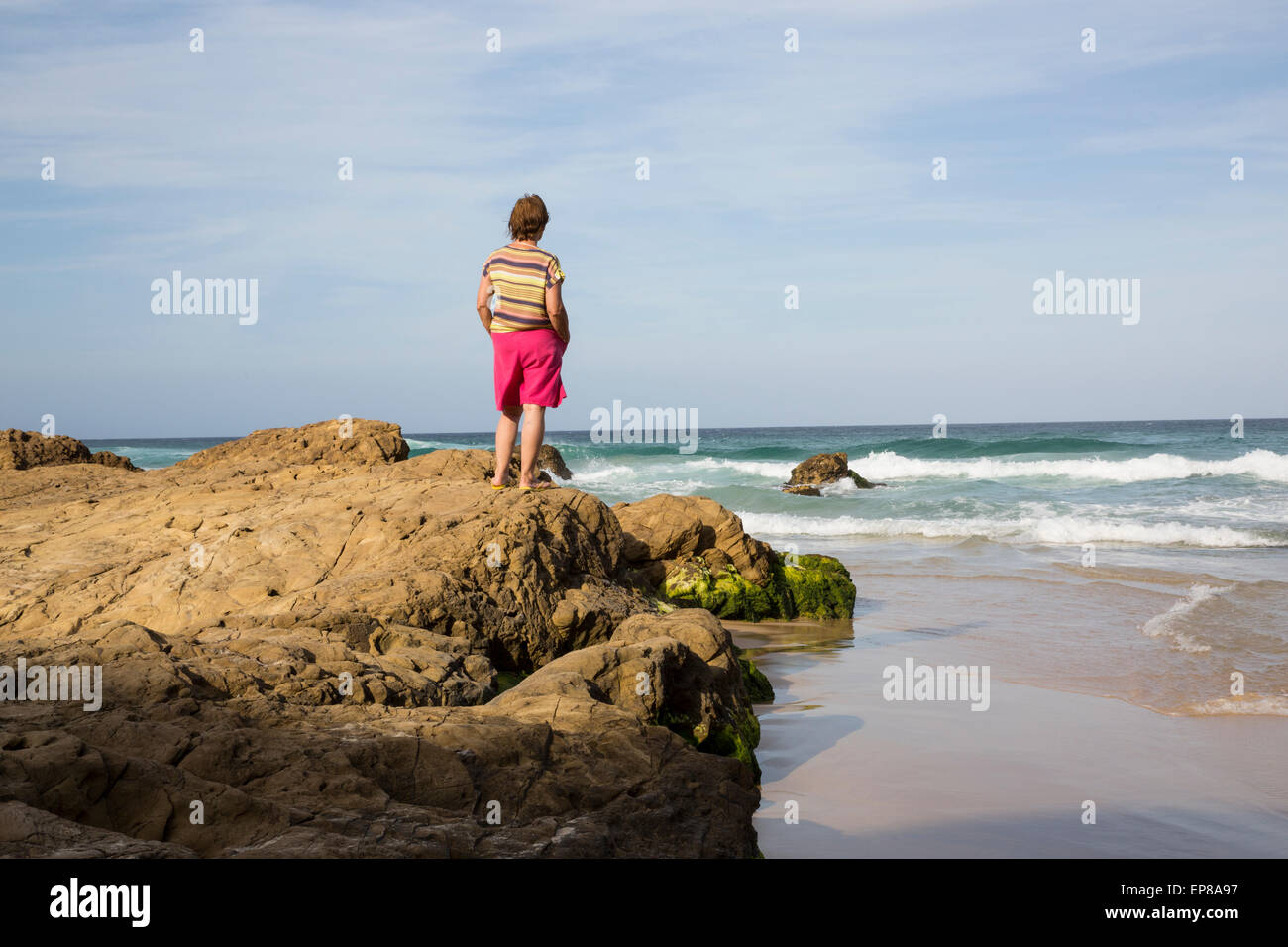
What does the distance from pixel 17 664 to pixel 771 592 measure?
20.5 ft

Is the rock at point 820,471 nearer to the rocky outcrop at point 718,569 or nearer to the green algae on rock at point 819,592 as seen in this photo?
the green algae on rock at point 819,592

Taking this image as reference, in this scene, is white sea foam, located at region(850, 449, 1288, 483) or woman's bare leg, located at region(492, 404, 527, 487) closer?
woman's bare leg, located at region(492, 404, 527, 487)

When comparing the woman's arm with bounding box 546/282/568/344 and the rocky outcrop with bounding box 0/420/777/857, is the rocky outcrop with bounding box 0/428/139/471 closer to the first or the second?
the rocky outcrop with bounding box 0/420/777/857

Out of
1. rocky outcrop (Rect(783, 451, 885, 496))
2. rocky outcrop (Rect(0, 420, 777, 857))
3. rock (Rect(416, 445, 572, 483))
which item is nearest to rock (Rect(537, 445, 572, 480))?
rocky outcrop (Rect(783, 451, 885, 496))

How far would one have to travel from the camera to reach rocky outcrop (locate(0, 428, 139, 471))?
9.95 m

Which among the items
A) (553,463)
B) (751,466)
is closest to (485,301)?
(553,463)

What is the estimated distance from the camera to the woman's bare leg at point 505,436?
19.8 feet

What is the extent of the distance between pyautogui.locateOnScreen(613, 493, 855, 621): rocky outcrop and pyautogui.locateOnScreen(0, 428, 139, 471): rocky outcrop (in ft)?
18.5

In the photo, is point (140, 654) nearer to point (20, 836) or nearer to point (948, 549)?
point (20, 836)

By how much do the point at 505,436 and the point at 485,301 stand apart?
866mm

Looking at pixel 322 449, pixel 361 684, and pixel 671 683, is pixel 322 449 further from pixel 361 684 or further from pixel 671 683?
pixel 671 683

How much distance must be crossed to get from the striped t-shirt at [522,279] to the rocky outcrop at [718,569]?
3147 millimetres

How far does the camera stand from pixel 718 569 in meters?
8.62

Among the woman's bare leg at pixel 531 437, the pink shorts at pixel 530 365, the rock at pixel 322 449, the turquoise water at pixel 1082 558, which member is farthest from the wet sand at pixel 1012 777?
the rock at pixel 322 449
